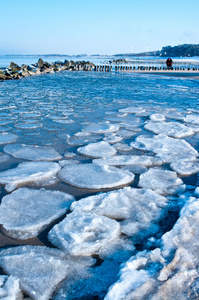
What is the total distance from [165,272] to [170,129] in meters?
3.05

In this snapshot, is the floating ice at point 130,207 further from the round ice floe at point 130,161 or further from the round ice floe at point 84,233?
the round ice floe at point 130,161

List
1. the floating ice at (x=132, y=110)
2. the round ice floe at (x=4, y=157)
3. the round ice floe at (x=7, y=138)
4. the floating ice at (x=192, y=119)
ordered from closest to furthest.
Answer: the round ice floe at (x=4, y=157), the round ice floe at (x=7, y=138), the floating ice at (x=192, y=119), the floating ice at (x=132, y=110)

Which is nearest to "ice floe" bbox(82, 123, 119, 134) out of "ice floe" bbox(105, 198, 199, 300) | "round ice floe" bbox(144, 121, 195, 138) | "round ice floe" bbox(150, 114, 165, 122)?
"round ice floe" bbox(144, 121, 195, 138)

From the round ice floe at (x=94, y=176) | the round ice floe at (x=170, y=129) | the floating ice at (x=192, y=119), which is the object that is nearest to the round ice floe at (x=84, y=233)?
the round ice floe at (x=94, y=176)

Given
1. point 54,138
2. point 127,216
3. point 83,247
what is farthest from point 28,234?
point 54,138

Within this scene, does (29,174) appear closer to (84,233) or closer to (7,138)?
(84,233)

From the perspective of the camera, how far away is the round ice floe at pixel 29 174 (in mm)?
2154

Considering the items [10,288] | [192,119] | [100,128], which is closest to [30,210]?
[10,288]

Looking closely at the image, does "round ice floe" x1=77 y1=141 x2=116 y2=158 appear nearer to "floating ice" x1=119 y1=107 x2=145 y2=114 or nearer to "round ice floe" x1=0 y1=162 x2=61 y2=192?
"round ice floe" x1=0 y1=162 x2=61 y2=192

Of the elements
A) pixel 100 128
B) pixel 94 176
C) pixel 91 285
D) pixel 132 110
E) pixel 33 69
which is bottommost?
pixel 91 285

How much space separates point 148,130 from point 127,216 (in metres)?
2.48

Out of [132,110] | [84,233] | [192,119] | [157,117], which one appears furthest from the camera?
[132,110]

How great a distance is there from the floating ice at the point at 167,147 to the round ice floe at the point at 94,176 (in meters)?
0.69

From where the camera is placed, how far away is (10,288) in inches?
43.5
